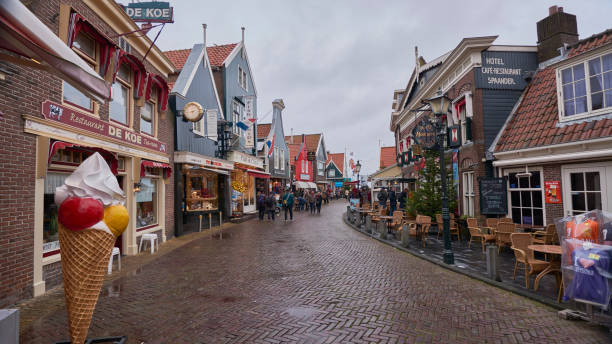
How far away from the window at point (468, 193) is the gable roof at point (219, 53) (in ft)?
45.3

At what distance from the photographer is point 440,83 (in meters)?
14.5

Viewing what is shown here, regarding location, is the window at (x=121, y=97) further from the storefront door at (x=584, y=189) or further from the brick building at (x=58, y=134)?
the storefront door at (x=584, y=189)

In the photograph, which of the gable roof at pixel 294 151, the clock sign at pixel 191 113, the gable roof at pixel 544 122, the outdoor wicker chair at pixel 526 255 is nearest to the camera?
the outdoor wicker chair at pixel 526 255

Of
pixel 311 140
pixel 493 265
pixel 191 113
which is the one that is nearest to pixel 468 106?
pixel 493 265

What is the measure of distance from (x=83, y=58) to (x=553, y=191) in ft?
41.9

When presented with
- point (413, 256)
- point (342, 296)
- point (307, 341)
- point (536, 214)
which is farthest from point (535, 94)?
point (307, 341)

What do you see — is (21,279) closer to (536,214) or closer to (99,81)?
(99,81)

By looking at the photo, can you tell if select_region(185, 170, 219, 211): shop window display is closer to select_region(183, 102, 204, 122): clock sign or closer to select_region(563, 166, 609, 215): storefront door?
select_region(183, 102, 204, 122): clock sign

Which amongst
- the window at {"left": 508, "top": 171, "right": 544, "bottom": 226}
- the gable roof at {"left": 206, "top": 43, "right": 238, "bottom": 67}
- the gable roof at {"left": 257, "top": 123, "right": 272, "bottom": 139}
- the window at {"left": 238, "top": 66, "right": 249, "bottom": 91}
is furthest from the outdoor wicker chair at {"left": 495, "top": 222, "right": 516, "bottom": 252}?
the gable roof at {"left": 257, "top": 123, "right": 272, "bottom": 139}

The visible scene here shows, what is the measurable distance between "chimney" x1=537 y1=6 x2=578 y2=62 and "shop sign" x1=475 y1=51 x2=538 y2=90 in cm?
40

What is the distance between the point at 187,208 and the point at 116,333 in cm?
983

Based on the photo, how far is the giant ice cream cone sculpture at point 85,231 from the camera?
2832mm

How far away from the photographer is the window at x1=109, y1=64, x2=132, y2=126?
8.41m

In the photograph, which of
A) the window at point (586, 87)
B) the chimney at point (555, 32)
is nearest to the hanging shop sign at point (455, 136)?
the chimney at point (555, 32)
